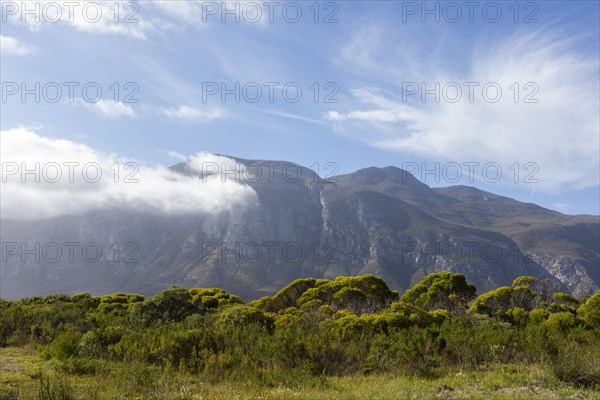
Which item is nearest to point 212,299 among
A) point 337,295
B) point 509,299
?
point 337,295

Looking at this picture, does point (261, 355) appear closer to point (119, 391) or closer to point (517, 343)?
point (119, 391)

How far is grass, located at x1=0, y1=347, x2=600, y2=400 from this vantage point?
393 inches

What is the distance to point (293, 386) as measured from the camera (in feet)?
37.6

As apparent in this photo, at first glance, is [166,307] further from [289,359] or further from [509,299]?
[509,299]

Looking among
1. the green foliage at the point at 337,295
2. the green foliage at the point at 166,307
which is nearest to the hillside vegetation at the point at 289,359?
the green foliage at the point at 166,307

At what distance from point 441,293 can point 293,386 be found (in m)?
27.4

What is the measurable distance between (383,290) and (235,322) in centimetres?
1889

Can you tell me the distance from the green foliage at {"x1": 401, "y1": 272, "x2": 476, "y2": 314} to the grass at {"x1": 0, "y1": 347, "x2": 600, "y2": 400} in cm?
2091

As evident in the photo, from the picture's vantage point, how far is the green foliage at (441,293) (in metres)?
33.9

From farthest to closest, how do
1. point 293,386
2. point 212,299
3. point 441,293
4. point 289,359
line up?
point 441,293 → point 212,299 → point 289,359 → point 293,386

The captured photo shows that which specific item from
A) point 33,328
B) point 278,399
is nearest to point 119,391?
point 278,399

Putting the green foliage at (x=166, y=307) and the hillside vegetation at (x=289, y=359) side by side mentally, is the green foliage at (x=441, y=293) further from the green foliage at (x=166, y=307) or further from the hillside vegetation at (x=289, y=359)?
the green foliage at (x=166, y=307)

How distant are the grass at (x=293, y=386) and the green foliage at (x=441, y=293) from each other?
823 inches

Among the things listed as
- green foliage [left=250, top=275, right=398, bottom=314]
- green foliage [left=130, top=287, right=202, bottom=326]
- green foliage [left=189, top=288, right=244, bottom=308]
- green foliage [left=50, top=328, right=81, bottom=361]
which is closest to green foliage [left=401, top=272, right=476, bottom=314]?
green foliage [left=250, top=275, right=398, bottom=314]
